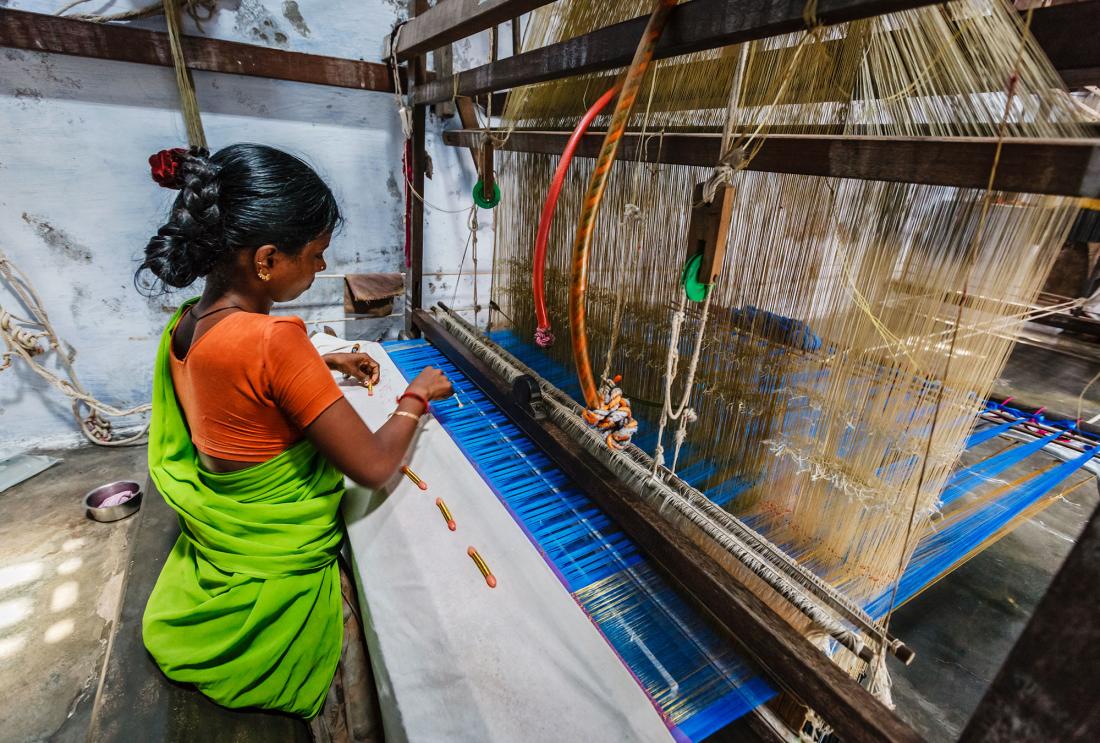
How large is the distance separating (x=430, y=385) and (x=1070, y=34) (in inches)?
63.8

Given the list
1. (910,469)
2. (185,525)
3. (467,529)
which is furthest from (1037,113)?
(185,525)

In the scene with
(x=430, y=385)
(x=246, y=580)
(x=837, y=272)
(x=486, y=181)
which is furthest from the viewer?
(x=486, y=181)

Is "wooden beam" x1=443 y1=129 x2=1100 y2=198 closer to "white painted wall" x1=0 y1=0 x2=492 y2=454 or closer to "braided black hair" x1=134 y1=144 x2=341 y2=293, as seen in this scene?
"braided black hair" x1=134 y1=144 x2=341 y2=293

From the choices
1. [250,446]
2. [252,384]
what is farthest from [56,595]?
[252,384]

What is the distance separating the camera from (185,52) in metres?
2.65

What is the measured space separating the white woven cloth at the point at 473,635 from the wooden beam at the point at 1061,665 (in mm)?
597

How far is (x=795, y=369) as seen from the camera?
127 cm

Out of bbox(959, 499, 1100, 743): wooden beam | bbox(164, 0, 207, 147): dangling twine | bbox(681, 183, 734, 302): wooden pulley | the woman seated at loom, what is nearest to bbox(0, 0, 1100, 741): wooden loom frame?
bbox(959, 499, 1100, 743): wooden beam

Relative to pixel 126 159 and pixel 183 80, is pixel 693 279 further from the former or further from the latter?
pixel 126 159

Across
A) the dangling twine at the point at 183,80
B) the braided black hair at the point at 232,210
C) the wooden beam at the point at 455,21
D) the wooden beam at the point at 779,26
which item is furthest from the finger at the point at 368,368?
the dangling twine at the point at 183,80

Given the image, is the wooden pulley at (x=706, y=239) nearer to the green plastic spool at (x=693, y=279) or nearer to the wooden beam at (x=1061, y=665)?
the green plastic spool at (x=693, y=279)

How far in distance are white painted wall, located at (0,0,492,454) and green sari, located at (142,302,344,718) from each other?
7.16ft

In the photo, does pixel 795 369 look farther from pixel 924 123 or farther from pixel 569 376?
pixel 569 376

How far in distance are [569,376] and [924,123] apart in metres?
1.43
